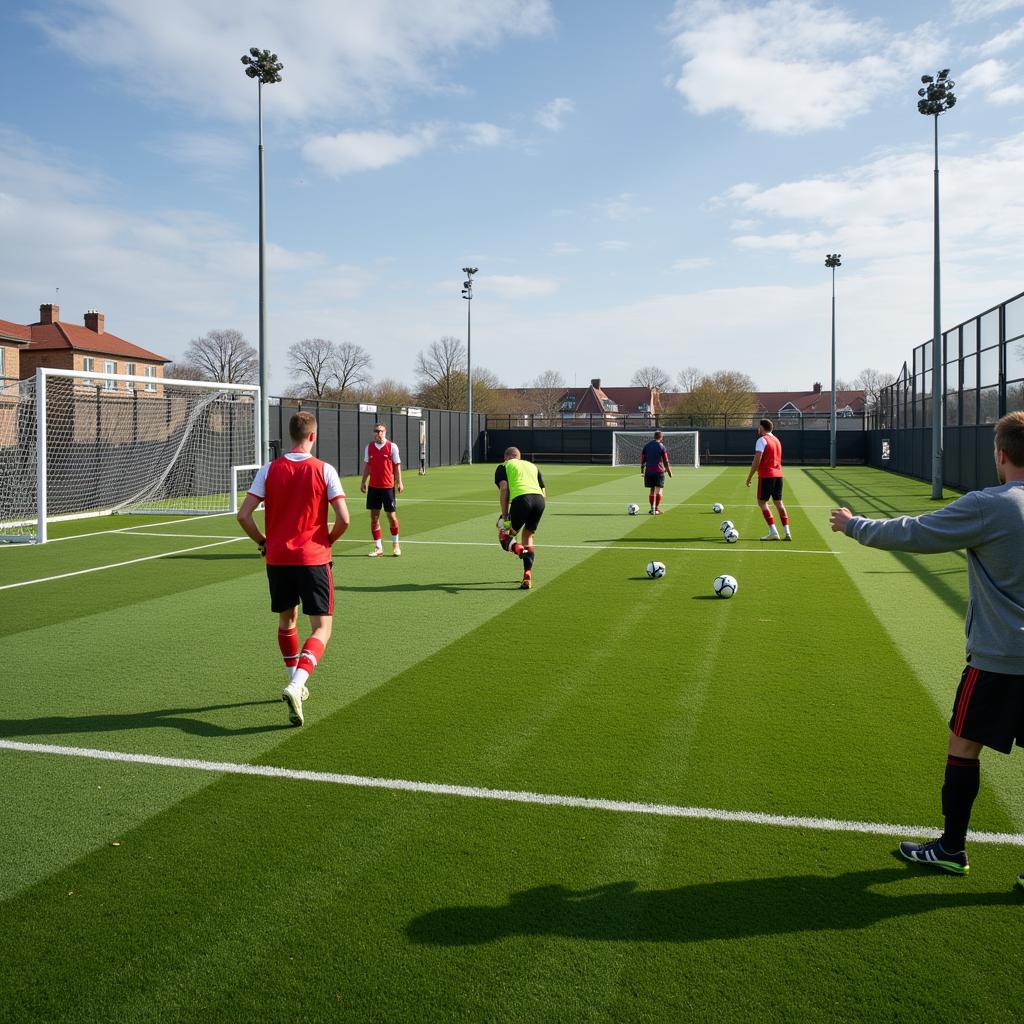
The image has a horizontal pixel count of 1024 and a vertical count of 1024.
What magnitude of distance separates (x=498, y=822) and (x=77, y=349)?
217 feet

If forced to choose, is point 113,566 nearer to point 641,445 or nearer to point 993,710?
point 993,710

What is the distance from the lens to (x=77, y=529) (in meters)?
18.5

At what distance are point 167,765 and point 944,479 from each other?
89.3 ft

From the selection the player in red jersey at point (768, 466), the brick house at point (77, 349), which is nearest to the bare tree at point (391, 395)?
the brick house at point (77, 349)

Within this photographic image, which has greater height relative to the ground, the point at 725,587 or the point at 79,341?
the point at 79,341

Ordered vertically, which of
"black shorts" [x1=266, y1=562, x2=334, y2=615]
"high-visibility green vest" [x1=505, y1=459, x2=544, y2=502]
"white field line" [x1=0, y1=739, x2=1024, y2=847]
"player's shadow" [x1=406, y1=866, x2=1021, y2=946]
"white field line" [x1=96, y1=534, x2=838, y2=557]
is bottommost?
"player's shadow" [x1=406, y1=866, x2=1021, y2=946]

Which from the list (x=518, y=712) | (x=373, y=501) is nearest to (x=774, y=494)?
(x=373, y=501)

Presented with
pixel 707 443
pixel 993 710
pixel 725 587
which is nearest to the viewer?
pixel 993 710

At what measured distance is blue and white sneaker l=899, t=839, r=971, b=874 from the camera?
4.08 metres

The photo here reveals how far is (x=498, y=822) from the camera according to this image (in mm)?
4594

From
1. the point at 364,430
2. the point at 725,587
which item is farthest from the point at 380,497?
the point at 364,430

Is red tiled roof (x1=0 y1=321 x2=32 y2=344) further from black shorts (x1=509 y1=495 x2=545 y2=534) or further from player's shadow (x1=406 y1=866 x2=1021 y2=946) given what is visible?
player's shadow (x1=406 y1=866 x2=1021 y2=946)

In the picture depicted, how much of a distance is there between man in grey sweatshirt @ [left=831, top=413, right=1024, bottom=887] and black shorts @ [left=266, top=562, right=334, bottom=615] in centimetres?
360

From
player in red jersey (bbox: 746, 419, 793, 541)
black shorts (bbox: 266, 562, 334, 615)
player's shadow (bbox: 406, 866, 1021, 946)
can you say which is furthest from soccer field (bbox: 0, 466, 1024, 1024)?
player in red jersey (bbox: 746, 419, 793, 541)
